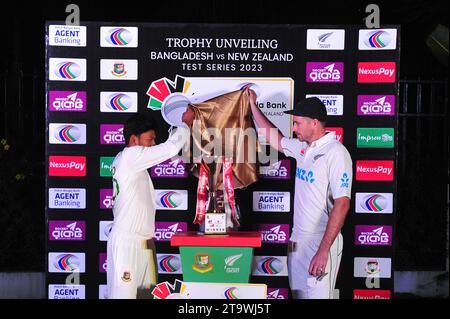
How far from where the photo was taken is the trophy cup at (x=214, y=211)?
187 inches

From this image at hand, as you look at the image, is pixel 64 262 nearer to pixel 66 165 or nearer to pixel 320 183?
pixel 66 165

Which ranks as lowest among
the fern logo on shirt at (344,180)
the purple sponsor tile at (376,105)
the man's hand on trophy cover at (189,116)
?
the fern logo on shirt at (344,180)

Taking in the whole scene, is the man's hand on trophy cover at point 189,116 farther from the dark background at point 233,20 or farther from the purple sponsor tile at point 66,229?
the dark background at point 233,20

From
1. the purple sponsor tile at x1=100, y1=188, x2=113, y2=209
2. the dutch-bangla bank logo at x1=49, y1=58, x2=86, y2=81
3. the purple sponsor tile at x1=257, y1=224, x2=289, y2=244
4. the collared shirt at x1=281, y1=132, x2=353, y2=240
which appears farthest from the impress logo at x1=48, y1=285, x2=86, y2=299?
the collared shirt at x1=281, y1=132, x2=353, y2=240

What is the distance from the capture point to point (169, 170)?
18.3 feet

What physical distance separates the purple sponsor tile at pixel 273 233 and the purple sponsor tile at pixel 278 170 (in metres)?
0.37

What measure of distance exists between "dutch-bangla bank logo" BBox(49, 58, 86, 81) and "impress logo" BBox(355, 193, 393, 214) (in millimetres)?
2298

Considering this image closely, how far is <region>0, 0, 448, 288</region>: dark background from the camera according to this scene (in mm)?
6641

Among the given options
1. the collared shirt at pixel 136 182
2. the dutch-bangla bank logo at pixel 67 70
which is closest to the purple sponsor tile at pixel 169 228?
the collared shirt at pixel 136 182

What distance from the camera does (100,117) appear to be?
5.53 meters

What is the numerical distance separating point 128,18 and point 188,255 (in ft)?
15.6

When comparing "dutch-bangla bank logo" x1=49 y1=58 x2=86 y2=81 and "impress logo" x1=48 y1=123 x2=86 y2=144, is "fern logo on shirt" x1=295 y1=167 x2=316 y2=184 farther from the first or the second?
"dutch-bangla bank logo" x1=49 y1=58 x2=86 y2=81
